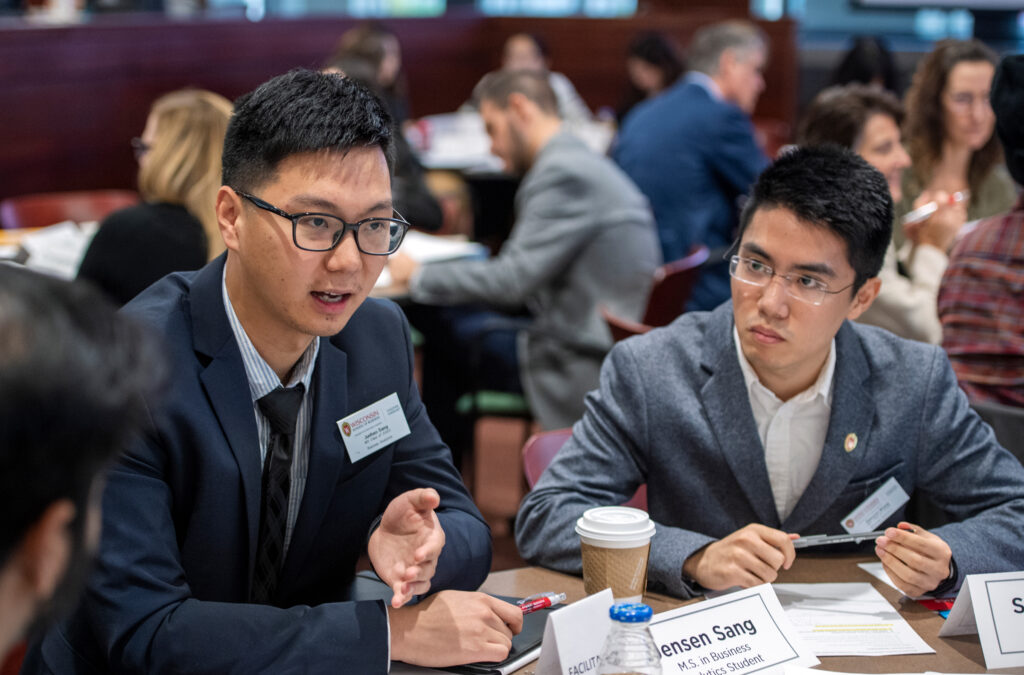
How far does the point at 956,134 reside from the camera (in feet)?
12.7

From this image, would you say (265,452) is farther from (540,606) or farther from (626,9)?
(626,9)

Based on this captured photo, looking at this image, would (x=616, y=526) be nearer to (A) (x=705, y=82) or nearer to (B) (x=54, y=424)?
(B) (x=54, y=424)

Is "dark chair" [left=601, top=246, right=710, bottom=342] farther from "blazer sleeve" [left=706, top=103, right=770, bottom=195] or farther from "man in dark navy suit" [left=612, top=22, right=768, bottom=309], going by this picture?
"blazer sleeve" [left=706, top=103, right=770, bottom=195]

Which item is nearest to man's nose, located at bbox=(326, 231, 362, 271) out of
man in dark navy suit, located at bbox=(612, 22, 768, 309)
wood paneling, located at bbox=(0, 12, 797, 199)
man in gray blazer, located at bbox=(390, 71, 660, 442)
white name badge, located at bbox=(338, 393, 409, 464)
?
white name badge, located at bbox=(338, 393, 409, 464)

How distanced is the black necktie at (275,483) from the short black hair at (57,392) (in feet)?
2.48

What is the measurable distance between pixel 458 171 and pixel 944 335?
13.4 ft

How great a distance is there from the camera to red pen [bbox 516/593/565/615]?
150 cm

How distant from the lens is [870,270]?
72.3 inches

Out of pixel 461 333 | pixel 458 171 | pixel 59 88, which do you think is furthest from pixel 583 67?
pixel 461 333

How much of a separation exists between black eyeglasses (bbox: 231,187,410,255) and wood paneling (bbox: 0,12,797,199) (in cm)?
243

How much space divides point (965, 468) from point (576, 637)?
2.89ft

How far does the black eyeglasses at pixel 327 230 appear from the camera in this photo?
1468 millimetres

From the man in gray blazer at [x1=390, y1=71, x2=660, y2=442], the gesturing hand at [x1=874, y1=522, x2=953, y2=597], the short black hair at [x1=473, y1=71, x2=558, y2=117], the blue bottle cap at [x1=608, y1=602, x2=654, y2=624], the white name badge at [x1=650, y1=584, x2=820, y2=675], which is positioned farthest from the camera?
the short black hair at [x1=473, y1=71, x2=558, y2=117]

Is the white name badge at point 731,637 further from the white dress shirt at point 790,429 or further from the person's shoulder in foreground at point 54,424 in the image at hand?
the person's shoulder in foreground at point 54,424
